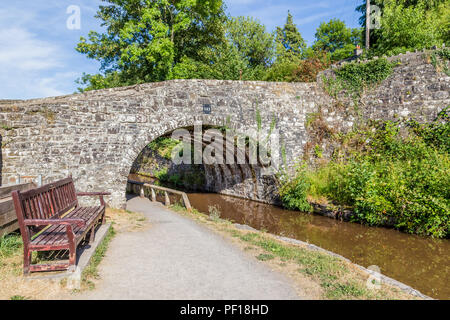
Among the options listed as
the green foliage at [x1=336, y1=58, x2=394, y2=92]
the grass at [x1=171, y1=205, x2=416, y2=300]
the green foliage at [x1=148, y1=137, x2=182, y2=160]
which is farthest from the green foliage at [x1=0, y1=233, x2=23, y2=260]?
the green foliage at [x1=148, y1=137, x2=182, y2=160]

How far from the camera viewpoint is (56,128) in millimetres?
8180

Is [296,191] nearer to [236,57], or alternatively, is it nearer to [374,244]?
[374,244]

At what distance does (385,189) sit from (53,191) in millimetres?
8474

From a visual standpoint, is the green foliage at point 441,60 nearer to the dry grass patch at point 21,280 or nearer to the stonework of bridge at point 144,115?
the stonework of bridge at point 144,115

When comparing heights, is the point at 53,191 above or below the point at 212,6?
below

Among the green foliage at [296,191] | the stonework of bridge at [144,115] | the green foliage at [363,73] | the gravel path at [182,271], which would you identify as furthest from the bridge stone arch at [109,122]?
the gravel path at [182,271]

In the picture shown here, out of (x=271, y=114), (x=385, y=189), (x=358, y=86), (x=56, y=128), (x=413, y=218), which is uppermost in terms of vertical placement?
(x=358, y=86)

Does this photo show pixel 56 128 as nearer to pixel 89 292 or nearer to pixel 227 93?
pixel 227 93

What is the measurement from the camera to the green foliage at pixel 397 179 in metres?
7.77

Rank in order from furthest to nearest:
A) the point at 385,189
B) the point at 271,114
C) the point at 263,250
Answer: the point at 271,114 < the point at 385,189 < the point at 263,250

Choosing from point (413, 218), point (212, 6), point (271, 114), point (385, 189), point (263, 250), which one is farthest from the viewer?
point (212, 6)

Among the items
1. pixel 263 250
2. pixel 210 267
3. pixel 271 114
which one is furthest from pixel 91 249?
pixel 271 114

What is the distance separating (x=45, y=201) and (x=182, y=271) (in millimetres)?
2371

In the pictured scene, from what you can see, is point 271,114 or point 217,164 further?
point 217,164
